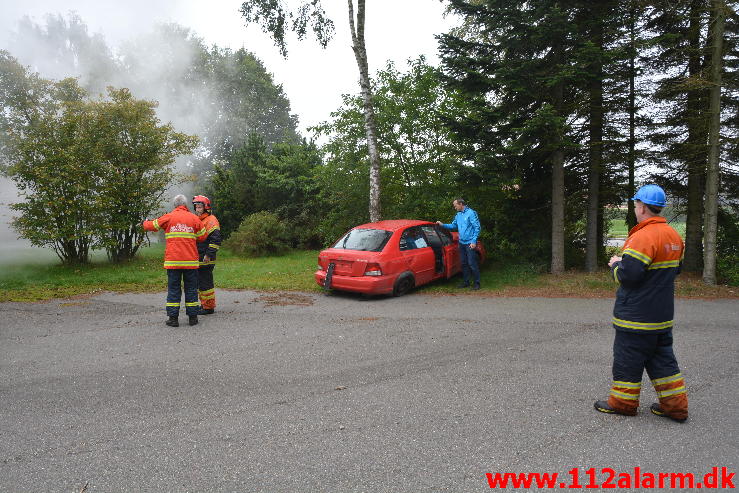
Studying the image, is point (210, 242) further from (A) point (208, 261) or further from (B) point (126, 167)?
(B) point (126, 167)

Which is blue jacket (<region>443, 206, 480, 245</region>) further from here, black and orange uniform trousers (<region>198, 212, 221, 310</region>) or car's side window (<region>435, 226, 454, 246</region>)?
black and orange uniform trousers (<region>198, 212, 221, 310</region>)

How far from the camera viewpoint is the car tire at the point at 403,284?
873 cm

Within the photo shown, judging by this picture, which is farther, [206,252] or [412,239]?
[412,239]

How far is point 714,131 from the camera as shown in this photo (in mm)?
8797

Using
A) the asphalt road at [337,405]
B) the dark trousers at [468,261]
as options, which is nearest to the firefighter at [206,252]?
the asphalt road at [337,405]

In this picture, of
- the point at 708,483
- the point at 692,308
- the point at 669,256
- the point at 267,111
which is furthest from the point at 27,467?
the point at 267,111

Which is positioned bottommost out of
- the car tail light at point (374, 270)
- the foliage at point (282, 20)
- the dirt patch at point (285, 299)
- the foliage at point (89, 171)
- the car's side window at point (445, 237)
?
the dirt patch at point (285, 299)

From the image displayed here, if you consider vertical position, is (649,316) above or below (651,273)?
below

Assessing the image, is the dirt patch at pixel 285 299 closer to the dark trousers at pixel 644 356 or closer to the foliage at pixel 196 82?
the dark trousers at pixel 644 356

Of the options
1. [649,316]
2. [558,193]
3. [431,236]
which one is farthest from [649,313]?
[558,193]

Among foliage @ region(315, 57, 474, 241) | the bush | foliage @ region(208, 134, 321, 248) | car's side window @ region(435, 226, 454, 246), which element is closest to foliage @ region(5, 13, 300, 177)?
foliage @ region(208, 134, 321, 248)

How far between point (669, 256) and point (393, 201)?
10271 millimetres

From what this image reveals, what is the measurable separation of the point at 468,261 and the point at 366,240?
2.32 m

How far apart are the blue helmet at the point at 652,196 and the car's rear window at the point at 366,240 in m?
5.49
